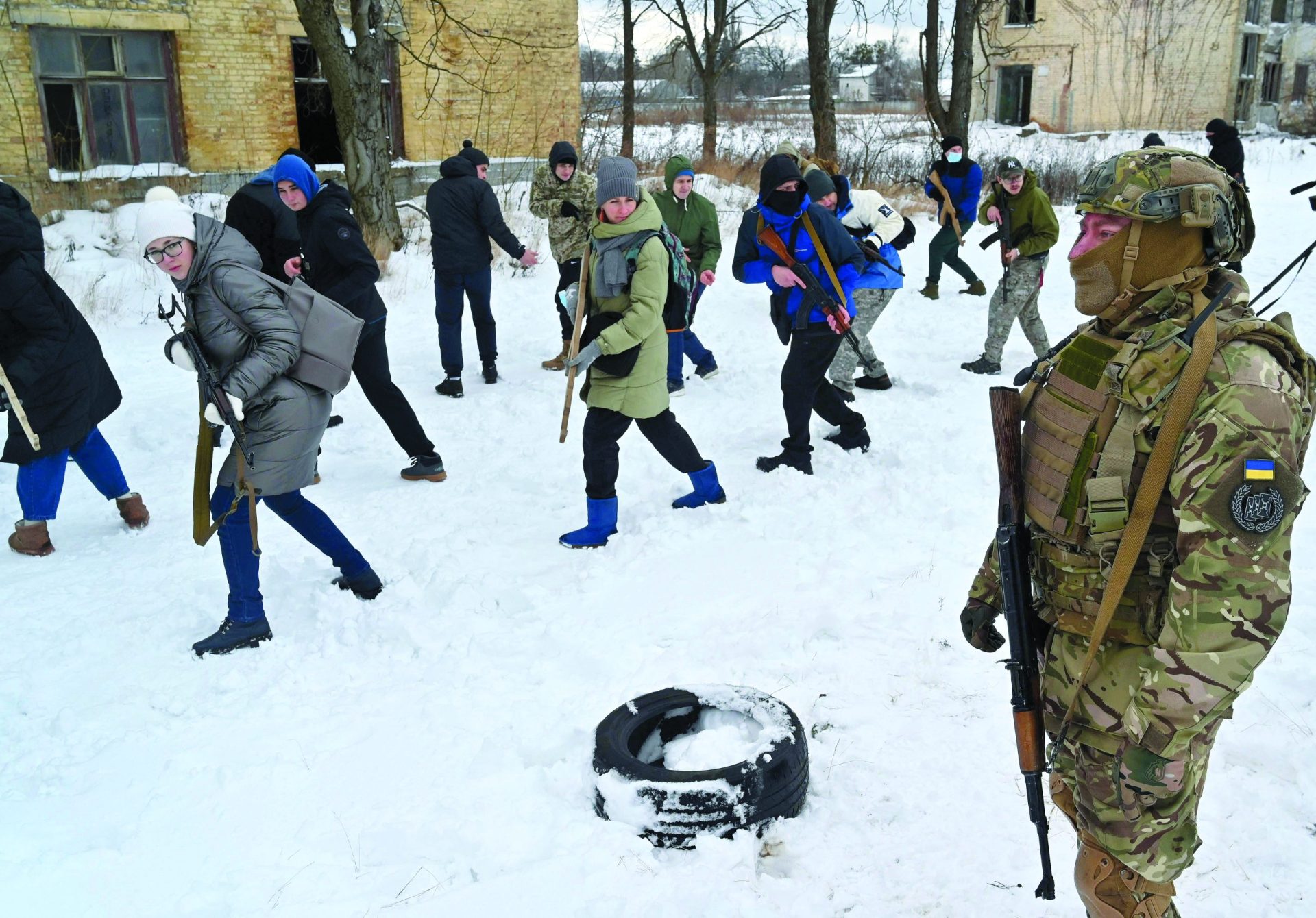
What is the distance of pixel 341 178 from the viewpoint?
15422 mm

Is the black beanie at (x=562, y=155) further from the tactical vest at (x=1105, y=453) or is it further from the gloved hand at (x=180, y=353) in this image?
the tactical vest at (x=1105, y=453)

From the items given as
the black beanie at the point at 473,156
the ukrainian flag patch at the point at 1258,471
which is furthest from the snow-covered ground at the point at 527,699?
the black beanie at the point at 473,156

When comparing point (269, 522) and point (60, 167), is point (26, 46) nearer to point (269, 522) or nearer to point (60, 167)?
point (60, 167)

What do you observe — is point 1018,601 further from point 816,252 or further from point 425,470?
point 425,470

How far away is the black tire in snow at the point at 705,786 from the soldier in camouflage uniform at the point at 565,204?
5636 millimetres

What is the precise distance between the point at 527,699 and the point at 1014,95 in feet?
125

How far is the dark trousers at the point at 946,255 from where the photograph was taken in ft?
38.1

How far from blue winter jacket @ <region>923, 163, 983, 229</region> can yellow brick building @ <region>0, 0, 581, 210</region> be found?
6310mm

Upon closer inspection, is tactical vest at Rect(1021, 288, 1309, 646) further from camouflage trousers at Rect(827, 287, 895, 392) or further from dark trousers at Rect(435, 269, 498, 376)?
dark trousers at Rect(435, 269, 498, 376)

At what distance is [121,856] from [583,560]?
2550 mm

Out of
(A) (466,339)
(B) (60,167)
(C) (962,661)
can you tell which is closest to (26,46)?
(B) (60,167)

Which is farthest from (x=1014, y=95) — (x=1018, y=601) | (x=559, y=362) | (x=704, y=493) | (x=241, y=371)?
(x=1018, y=601)

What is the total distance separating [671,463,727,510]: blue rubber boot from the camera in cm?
567

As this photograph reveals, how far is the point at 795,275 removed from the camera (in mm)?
5992
